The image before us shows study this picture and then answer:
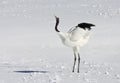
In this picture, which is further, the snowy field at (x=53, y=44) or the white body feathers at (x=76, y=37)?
the white body feathers at (x=76, y=37)

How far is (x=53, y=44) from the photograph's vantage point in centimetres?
1430

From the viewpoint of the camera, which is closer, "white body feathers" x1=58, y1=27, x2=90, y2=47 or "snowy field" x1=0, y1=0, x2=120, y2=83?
"snowy field" x1=0, y1=0, x2=120, y2=83

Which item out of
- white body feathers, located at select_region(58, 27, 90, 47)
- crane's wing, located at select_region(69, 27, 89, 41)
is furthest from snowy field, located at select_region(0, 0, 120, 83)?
crane's wing, located at select_region(69, 27, 89, 41)

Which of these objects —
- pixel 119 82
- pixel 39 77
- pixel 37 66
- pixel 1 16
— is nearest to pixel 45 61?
pixel 37 66

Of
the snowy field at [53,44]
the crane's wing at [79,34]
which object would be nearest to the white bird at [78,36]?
the crane's wing at [79,34]

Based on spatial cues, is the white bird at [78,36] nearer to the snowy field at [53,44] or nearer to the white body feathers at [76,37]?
the white body feathers at [76,37]

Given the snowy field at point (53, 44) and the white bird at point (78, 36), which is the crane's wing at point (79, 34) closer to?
the white bird at point (78, 36)

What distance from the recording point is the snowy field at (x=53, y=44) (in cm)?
996

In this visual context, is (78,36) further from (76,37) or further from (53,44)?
(53,44)

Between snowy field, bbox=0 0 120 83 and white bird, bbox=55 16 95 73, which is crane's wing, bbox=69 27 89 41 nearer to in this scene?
white bird, bbox=55 16 95 73

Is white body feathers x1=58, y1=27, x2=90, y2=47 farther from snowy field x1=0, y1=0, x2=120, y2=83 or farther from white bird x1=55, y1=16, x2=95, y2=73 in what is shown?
snowy field x1=0, y1=0, x2=120, y2=83

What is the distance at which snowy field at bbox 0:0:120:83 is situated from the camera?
9961mm

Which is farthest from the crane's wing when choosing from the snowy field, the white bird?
the snowy field

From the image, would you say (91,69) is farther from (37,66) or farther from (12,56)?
(12,56)
